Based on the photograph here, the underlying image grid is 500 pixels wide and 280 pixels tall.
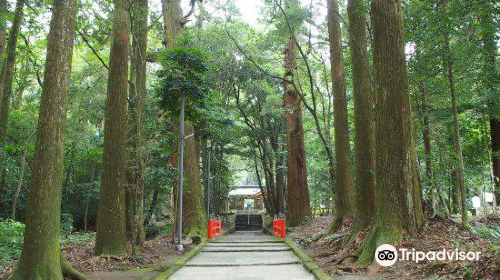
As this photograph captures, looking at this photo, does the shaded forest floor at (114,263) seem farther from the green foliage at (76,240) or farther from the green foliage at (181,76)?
the green foliage at (181,76)

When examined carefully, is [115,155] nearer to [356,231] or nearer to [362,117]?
[356,231]

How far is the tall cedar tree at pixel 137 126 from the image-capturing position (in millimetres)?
8289

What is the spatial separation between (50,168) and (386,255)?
5244mm

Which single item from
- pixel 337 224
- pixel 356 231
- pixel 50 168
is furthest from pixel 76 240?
pixel 356 231

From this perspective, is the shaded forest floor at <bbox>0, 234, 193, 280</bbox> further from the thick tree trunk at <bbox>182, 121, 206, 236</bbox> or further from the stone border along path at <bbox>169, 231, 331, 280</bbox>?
the thick tree trunk at <bbox>182, 121, 206, 236</bbox>

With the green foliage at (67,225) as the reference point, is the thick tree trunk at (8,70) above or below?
above

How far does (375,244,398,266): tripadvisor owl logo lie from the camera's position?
600 cm

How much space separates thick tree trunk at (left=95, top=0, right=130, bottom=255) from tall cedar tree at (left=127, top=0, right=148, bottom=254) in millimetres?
277

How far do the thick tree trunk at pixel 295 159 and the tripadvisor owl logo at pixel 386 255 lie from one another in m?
10.2

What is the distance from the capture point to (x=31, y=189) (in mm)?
5121

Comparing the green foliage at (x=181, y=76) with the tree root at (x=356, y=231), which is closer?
the tree root at (x=356, y=231)

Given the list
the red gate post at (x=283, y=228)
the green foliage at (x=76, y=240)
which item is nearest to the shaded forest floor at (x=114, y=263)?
the green foliage at (x=76, y=240)

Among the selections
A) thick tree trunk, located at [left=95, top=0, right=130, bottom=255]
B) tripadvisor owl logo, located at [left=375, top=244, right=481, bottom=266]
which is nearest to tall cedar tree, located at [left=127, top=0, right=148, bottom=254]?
thick tree trunk, located at [left=95, top=0, right=130, bottom=255]

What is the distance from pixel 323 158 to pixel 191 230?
11244 millimetres
